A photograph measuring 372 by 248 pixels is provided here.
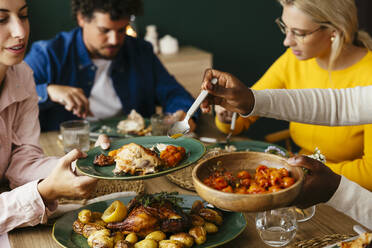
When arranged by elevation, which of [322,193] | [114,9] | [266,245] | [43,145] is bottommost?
[43,145]

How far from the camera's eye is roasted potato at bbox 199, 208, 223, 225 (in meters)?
1.11

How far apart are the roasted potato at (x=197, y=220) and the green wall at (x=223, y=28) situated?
10.2ft

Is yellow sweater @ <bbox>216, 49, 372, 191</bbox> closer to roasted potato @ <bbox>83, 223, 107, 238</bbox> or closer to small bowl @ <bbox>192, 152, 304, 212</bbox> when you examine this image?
small bowl @ <bbox>192, 152, 304, 212</bbox>

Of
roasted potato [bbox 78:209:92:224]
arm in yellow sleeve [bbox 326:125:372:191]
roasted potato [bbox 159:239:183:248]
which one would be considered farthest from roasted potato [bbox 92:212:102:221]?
arm in yellow sleeve [bbox 326:125:372:191]

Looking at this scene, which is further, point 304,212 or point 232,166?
point 304,212

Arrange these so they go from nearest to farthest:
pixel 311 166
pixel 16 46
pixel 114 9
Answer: pixel 311 166 → pixel 16 46 → pixel 114 9

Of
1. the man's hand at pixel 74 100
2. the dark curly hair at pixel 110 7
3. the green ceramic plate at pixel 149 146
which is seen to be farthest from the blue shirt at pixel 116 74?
the green ceramic plate at pixel 149 146

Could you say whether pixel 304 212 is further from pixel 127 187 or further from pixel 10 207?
pixel 10 207

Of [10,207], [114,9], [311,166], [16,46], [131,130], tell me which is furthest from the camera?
[114,9]

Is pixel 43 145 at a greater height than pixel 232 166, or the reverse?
pixel 232 166

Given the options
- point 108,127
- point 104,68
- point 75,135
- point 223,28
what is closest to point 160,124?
point 108,127

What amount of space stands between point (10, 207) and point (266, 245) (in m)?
0.72

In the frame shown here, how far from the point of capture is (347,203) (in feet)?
3.70

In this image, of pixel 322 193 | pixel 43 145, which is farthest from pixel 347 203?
pixel 43 145
